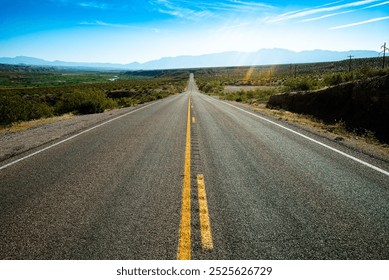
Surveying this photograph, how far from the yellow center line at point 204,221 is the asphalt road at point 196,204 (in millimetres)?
15

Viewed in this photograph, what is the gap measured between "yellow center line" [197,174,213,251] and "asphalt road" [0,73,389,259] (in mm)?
15

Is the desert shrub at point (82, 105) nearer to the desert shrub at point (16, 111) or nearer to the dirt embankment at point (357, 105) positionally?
the desert shrub at point (16, 111)

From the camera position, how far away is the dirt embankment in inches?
372

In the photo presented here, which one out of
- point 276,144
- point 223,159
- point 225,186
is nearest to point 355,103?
point 276,144

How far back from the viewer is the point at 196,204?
404cm

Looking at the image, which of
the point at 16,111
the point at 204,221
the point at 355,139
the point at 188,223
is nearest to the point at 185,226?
the point at 188,223

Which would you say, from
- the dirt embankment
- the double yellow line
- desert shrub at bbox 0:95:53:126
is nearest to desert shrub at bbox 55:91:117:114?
desert shrub at bbox 0:95:53:126

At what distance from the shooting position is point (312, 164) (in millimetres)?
5980

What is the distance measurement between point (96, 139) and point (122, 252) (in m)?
6.61

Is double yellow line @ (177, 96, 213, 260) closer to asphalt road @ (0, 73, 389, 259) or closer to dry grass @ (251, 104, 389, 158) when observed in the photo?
asphalt road @ (0, 73, 389, 259)

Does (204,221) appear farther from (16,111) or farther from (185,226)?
(16,111)

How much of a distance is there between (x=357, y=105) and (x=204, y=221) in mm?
10165

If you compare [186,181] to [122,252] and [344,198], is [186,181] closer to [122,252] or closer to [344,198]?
[122,252]

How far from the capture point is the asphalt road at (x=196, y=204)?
10.00ft
